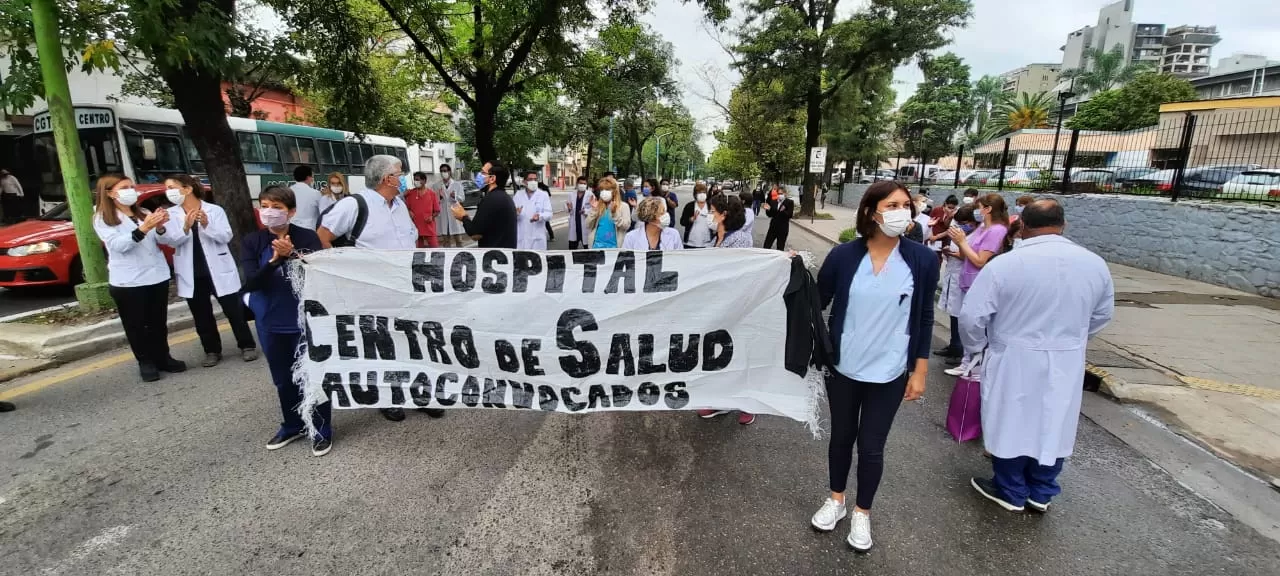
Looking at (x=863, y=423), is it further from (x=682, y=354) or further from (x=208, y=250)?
(x=208, y=250)

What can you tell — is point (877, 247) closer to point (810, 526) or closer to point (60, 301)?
point (810, 526)

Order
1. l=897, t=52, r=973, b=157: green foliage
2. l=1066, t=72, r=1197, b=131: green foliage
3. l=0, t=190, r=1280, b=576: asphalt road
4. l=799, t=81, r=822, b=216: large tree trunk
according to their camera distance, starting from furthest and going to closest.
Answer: l=897, t=52, r=973, b=157: green foliage < l=1066, t=72, r=1197, b=131: green foliage < l=799, t=81, r=822, b=216: large tree trunk < l=0, t=190, r=1280, b=576: asphalt road

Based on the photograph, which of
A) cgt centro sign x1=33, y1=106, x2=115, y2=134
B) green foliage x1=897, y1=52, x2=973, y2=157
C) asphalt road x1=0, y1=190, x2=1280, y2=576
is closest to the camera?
asphalt road x1=0, y1=190, x2=1280, y2=576

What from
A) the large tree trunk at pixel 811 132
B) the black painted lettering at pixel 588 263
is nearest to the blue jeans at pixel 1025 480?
the black painted lettering at pixel 588 263

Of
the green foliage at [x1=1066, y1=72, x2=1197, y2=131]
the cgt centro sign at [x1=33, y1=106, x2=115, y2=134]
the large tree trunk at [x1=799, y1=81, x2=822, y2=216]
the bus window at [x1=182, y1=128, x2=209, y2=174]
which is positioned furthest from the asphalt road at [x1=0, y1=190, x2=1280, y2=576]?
the green foliage at [x1=1066, y1=72, x2=1197, y2=131]

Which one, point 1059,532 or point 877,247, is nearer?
point 877,247

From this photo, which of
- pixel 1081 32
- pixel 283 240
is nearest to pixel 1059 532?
pixel 283 240

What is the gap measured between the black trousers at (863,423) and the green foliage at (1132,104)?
186 feet

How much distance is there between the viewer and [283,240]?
10.7 feet

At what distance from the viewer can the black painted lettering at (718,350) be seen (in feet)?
10.7

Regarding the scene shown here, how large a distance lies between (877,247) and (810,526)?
141 cm

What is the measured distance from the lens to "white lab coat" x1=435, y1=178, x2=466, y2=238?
11162 millimetres

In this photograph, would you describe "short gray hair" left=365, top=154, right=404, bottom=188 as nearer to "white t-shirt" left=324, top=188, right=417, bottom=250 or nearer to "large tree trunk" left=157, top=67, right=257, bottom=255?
"white t-shirt" left=324, top=188, right=417, bottom=250

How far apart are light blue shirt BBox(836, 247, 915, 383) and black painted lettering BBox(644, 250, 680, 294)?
1.04 m
